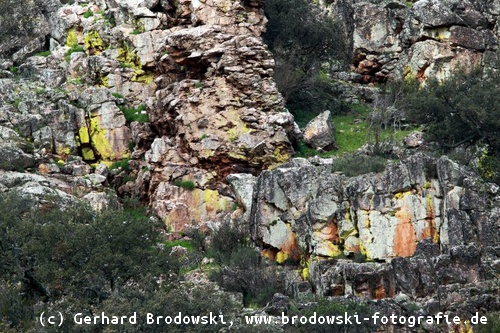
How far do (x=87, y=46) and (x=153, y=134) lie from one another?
5.93 m

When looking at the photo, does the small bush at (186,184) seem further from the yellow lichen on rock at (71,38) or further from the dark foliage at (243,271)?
the yellow lichen on rock at (71,38)

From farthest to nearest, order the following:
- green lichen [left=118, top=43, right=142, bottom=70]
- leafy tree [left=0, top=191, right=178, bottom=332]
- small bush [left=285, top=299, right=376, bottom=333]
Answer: green lichen [left=118, top=43, right=142, bottom=70]
leafy tree [left=0, top=191, right=178, bottom=332]
small bush [left=285, top=299, right=376, bottom=333]

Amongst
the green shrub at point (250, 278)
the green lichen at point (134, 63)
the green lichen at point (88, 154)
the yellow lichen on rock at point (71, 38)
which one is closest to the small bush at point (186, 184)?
the green lichen at point (88, 154)

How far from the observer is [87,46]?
4634 centimetres

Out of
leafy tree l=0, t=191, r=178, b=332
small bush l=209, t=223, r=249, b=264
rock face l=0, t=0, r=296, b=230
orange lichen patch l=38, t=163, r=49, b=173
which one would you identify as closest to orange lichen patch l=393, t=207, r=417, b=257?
small bush l=209, t=223, r=249, b=264

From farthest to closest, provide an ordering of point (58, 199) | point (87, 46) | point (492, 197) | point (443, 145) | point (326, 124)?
point (87, 46), point (326, 124), point (443, 145), point (58, 199), point (492, 197)

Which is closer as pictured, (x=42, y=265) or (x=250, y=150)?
(x=42, y=265)

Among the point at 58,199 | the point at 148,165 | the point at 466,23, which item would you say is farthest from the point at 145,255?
the point at 466,23

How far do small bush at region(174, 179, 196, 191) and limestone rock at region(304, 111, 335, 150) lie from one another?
5.15 metres

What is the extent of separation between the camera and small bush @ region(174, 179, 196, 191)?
39969 millimetres

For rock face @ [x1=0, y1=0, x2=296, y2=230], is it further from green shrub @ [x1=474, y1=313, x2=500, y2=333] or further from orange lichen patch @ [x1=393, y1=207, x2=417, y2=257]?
green shrub @ [x1=474, y1=313, x2=500, y2=333]

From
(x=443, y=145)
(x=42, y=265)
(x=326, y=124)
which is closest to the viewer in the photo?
(x=42, y=265)

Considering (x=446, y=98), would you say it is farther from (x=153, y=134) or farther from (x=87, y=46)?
(x=87, y=46)

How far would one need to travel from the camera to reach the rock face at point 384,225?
1208 inches
